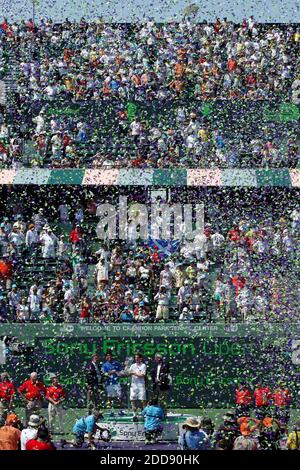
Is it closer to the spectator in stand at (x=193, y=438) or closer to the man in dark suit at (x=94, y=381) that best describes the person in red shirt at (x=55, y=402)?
the man in dark suit at (x=94, y=381)

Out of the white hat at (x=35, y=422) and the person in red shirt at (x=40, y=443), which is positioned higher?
the white hat at (x=35, y=422)

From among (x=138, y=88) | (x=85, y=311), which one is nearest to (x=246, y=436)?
(x=85, y=311)

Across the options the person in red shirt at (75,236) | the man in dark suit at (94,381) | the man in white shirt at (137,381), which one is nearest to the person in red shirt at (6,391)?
the man in dark suit at (94,381)

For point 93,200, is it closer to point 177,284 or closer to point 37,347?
point 177,284

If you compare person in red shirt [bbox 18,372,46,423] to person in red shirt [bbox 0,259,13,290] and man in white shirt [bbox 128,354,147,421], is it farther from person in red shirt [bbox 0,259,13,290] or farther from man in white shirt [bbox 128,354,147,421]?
person in red shirt [bbox 0,259,13,290]

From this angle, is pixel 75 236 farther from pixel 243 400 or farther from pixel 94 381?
pixel 243 400
